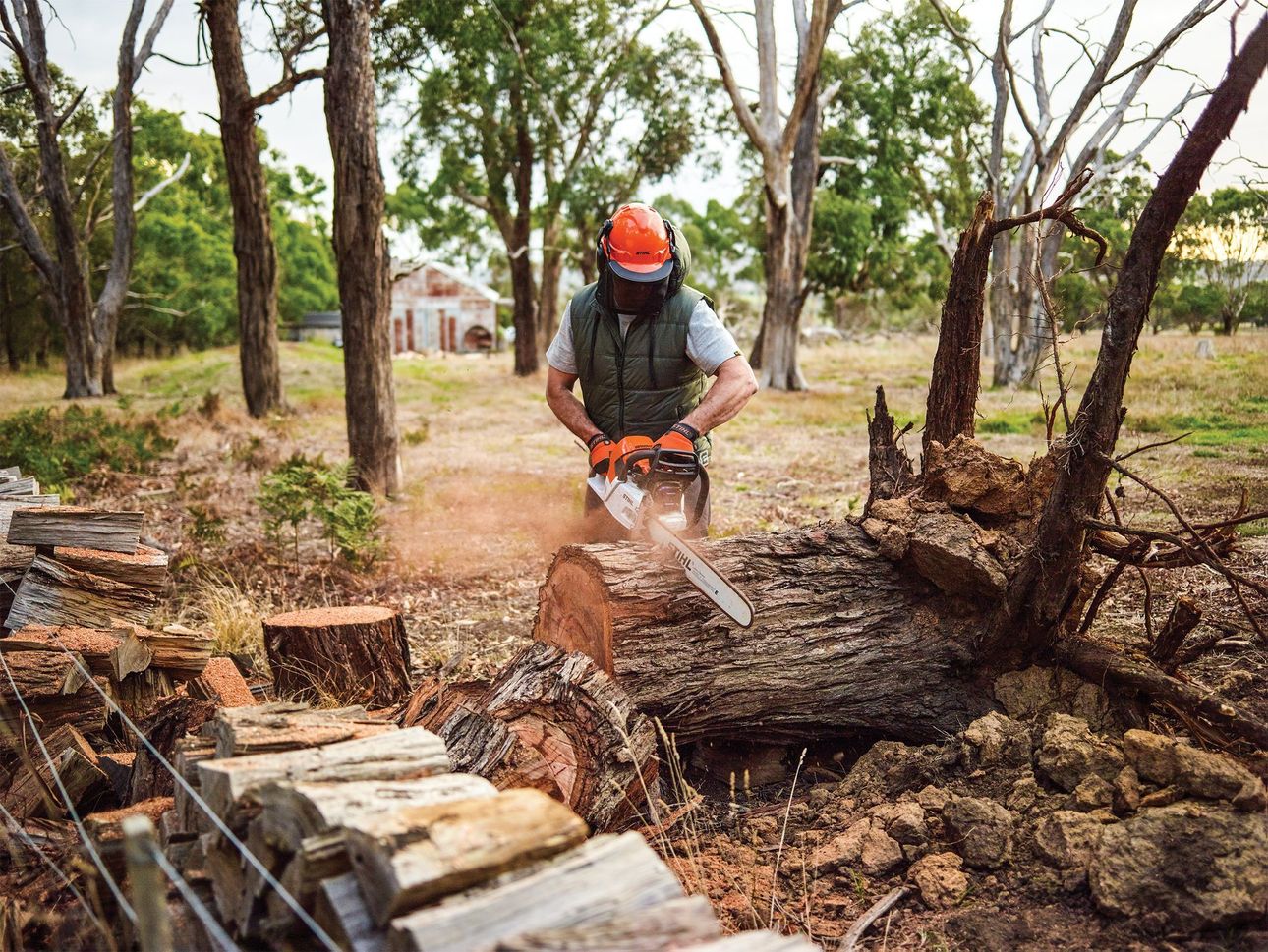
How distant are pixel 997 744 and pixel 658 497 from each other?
59.2 inches

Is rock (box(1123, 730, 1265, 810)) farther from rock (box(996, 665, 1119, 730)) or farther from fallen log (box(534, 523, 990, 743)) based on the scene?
fallen log (box(534, 523, 990, 743))

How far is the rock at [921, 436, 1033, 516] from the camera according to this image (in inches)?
146

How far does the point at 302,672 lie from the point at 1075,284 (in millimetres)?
22350

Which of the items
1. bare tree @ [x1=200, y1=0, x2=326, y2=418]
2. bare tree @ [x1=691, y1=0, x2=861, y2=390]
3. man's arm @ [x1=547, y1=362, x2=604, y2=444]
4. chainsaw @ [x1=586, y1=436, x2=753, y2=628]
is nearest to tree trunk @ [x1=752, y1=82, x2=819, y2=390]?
bare tree @ [x1=691, y1=0, x2=861, y2=390]

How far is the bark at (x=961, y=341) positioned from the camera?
4.07 metres

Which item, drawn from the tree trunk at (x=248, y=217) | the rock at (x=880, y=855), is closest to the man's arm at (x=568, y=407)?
the rock at (x=880, y=855)

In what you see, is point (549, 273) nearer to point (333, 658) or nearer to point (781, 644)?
point (333, 658)

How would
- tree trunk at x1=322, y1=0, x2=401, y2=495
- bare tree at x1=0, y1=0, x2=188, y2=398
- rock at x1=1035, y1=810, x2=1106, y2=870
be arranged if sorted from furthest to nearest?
bare tree at x1=0, y1=0, x2=188, y2=398 < tree trunk at x1=322, y1=0, x2=401, y2=495 < rock at x1=1035, y1=810, x2=1106, y2=870

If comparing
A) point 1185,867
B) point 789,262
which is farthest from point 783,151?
point 1185,867

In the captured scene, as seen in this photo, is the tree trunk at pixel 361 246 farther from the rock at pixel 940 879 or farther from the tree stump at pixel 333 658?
the rock at pixel 940 879

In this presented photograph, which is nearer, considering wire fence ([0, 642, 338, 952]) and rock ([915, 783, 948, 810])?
wire fence ([0, 642, 338, 952])

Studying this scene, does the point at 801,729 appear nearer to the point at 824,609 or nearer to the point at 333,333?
the point at 824,609

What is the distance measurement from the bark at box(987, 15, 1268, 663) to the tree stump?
2522 mm

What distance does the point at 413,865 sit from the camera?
1.68m
